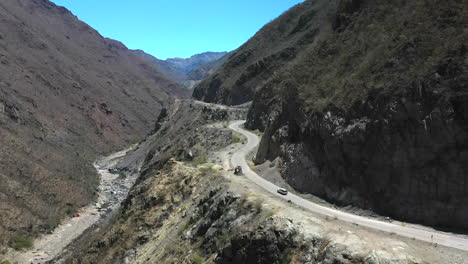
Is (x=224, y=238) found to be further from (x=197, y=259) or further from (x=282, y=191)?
(x=282, y=191)

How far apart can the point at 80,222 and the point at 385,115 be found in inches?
2102

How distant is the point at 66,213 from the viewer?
2598 inches

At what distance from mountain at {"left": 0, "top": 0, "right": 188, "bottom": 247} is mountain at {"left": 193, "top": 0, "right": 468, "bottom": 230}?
43.4 metres

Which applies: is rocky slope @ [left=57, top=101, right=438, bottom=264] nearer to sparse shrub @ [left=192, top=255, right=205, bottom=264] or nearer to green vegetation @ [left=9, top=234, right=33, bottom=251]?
sparse shrub @ [left=192, top=255, right=205, bottom=264]

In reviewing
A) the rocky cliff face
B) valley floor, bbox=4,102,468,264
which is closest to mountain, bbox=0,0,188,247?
valley floor, bbox=4,102,468,264

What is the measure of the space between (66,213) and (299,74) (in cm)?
4811

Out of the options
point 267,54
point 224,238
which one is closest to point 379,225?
point 224,238

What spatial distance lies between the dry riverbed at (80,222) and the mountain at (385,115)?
108 feet

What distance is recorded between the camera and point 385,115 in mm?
24469

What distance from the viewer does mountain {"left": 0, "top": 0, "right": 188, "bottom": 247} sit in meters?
63.6

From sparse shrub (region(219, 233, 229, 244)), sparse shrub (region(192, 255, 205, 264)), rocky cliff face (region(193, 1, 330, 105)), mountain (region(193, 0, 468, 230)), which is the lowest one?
sparse shrub (region(192, 255, 205, 264))

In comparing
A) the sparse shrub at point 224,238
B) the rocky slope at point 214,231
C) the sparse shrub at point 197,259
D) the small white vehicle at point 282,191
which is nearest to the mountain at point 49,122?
the rocky slope at point 214,231

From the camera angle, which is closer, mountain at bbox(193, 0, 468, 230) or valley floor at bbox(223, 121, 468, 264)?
valley floor at bbox(223, 121, 468, 264)

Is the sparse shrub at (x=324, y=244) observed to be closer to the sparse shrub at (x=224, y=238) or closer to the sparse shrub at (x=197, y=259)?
the sparse shrub at (x=224, y=238)
